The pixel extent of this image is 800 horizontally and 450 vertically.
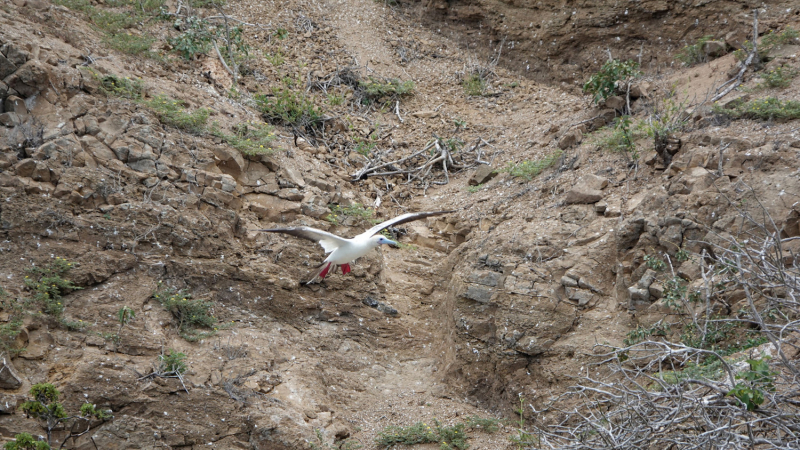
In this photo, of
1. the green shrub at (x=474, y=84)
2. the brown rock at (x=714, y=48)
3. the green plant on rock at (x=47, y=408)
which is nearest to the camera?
the green plant on rock at (x=47, y=408)

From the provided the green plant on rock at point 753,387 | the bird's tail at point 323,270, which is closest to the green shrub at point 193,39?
the bird's tail at point 323,270

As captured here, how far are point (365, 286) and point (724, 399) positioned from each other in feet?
13.5

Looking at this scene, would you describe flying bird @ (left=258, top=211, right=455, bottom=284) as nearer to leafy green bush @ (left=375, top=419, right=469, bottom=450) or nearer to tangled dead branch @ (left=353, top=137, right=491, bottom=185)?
leafy green bush @ (left=375, top=419, right=469, bottom=450)

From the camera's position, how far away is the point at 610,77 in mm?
8164

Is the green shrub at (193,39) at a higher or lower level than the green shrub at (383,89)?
higher

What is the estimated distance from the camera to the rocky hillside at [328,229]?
18.4 ft

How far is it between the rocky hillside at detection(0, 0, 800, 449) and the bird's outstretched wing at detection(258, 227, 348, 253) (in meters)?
0.62

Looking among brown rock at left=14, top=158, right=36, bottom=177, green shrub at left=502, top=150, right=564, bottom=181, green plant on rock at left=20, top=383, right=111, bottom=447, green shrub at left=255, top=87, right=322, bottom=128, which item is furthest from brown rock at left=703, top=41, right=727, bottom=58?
green plant on rock at left=20, top=383, right=111, bottom=447

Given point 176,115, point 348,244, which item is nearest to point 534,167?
point 348,244

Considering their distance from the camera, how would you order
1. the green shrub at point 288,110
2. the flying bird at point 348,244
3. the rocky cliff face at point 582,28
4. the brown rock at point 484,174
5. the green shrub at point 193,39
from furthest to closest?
the rocky cliff face at point 582,28
the green shrub at point 288,110
the green shrub at point 193,39
the brown rock at point 484,174
the flying bird at point 348,244

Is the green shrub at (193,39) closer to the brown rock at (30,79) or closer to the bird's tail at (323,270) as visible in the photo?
the brown rock at (30,79)

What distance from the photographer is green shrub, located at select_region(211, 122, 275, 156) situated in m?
7.59

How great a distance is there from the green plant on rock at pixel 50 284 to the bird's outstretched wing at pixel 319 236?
188cm

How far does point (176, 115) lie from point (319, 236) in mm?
2473
